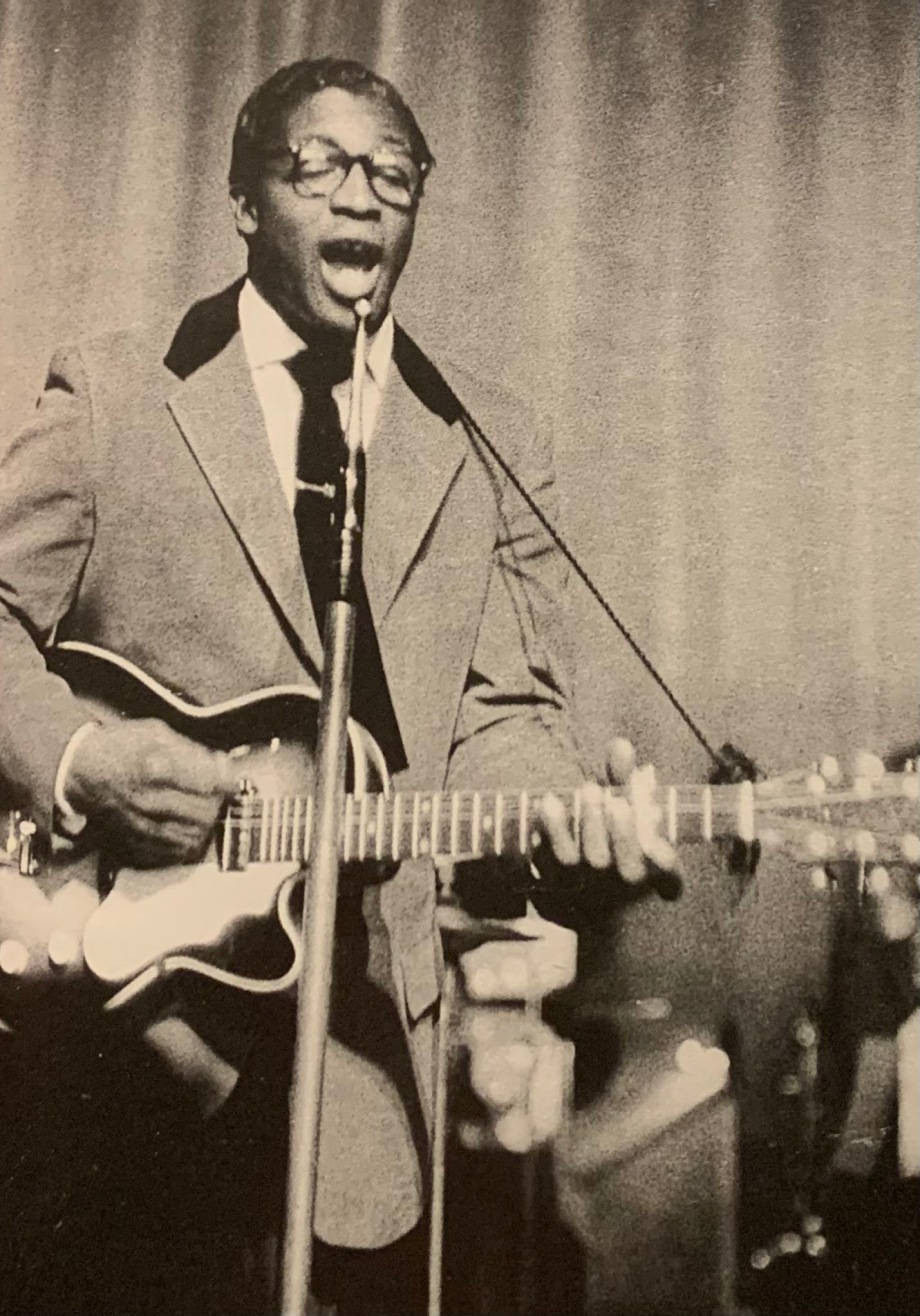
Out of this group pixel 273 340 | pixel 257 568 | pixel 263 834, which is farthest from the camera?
pixel 273 340

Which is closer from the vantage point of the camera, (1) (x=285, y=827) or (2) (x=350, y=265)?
A: (1) (x=285, y=827)

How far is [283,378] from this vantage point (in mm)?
2002

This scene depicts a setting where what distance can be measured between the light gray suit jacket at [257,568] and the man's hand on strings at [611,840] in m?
0.06

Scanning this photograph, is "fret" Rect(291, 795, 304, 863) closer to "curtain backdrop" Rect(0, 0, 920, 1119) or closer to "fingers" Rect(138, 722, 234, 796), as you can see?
"fingers" Rect(138, 722, 234, 796)

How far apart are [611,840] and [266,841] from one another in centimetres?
43

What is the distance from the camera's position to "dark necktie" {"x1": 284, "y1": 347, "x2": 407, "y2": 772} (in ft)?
6.00

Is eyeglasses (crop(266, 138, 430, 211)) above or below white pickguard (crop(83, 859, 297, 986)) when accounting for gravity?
above

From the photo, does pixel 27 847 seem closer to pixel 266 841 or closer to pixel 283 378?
pixel 266 841

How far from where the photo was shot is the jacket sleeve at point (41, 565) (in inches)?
74.4

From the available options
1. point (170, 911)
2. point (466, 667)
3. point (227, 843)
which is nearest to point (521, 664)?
point (466, 667)

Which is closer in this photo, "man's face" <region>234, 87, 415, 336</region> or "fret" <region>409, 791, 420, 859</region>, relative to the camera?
"fret" <region>409, 791, 420, 859</region>

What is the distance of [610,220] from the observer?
2.01 meters

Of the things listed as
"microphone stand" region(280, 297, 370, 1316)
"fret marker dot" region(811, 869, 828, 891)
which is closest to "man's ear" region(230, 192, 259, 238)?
"microphone stand" region(280, 297, 370, 1316)

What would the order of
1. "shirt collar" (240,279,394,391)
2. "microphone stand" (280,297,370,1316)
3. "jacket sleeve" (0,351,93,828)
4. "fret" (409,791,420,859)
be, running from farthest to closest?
"shirt collar" (240,279,394,391) → "jacket sleeve" (0,351,93,828) → "fret" (409,791,420,859) → "microphone stand" (280,297,370,1316)
